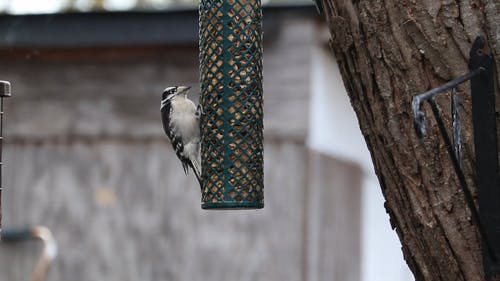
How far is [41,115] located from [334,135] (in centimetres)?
238

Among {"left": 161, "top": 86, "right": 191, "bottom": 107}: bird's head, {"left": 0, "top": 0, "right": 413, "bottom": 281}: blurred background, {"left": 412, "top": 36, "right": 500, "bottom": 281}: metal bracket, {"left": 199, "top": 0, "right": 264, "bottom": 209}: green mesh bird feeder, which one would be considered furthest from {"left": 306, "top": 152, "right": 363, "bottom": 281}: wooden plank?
{"left": 412, "top": 36, "right": 500, "bottom": 281}: metal bracket

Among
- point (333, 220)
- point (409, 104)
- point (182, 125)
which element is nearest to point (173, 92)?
point (182, 125)

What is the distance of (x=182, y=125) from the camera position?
4.90 metres

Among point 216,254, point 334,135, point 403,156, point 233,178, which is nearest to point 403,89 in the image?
point 403,156

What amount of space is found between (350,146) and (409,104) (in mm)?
6986

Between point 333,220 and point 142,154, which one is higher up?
point 142,154

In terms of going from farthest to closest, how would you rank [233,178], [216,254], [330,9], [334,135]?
[334,135] → [216,254] → [233,178] → [330,9]

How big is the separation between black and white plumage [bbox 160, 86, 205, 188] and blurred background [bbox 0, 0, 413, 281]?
9.03 ft

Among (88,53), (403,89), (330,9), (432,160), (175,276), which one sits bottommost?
(175,276)

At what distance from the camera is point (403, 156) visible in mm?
2639

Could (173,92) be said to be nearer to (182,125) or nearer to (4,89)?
(182,125)

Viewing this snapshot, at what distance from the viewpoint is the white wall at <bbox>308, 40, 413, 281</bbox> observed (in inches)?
329

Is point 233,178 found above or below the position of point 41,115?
below

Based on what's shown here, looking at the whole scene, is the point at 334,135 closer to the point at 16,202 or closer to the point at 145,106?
the point at 145,106
